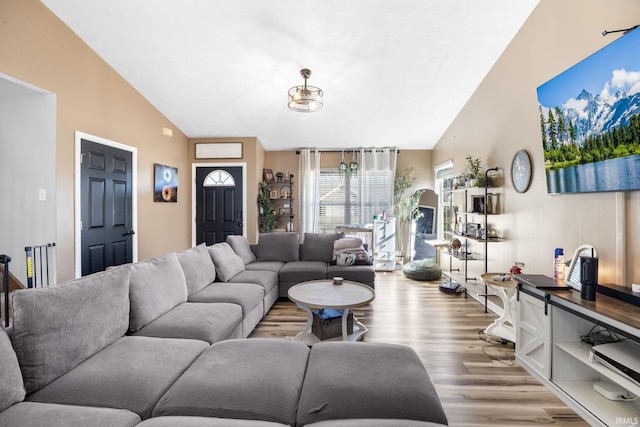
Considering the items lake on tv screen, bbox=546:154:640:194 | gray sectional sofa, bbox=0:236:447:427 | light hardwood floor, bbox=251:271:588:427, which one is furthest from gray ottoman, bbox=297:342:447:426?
lake on tv screen, bbox=546:154:640:194

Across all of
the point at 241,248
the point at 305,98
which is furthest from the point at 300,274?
the point at 305,98

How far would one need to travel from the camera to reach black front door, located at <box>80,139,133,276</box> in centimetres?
362

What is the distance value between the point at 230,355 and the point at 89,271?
3.13 metres

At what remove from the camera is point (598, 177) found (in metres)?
2.07

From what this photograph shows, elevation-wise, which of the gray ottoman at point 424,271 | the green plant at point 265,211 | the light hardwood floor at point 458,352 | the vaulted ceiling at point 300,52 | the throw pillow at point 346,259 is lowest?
the light hardwood floor at point 458,352

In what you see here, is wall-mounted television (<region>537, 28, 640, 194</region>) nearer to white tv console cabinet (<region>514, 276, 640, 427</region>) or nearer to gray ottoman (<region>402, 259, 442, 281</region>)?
white tv console cabinet (<region>514, 276, 640, 427</region>)

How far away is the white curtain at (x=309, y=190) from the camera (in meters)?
6.26

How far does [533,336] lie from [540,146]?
1.73 m

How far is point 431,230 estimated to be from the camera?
19.7 feet

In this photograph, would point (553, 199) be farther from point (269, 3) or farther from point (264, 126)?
point (264, 126)

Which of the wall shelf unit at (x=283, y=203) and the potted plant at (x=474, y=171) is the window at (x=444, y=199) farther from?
the wall shelf unit at (x=283, y=203)

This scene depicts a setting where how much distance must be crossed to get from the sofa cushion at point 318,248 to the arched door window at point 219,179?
2297mm

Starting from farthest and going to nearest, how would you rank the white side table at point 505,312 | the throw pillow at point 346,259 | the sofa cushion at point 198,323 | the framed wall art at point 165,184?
the framed wall art at point 165,184
the throw pillow at point 346,259
the white side table at point 505,312
the sofa cushion at point 198,323

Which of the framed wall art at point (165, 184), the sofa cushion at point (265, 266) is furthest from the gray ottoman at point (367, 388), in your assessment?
the framed wall art at point (165, 184)
